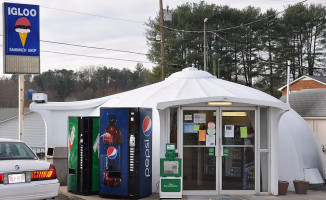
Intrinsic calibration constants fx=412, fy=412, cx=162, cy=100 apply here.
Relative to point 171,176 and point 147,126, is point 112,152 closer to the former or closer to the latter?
point 147,126

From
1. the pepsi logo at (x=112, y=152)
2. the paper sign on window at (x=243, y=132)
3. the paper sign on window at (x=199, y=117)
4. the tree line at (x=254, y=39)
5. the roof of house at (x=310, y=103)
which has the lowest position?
the pepsi logo at (x=112, y=152)

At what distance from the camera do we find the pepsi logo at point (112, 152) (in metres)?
10.8

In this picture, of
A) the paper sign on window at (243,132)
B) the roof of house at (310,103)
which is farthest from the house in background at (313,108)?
the paper sign on window at (243,132)

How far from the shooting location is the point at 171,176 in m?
10.8

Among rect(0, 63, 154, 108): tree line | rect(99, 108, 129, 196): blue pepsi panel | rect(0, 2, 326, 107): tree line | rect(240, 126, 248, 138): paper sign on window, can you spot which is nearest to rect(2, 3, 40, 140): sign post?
rect(99, 108, 129, 196): blue pepsi panel

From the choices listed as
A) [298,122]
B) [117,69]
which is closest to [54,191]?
[298,122]

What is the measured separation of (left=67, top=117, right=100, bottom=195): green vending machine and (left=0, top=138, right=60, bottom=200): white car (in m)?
2.44

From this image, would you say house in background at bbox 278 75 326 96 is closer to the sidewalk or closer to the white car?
the sidewalk

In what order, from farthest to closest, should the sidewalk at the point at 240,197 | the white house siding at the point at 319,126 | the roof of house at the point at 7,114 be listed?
the roof of house at the point at 7,114
the white house siding at the point at 319,126
the sidewalk at the point at 240,197

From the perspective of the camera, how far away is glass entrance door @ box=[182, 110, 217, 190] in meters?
11.3

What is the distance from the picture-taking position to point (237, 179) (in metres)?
11.4

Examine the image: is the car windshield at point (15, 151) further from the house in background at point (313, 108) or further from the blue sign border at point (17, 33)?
the house in background at point (313, 108)

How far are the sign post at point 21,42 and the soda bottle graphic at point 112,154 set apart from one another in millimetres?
Answer: 3928

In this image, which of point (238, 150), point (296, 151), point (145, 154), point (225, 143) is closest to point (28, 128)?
point (145, 154)
